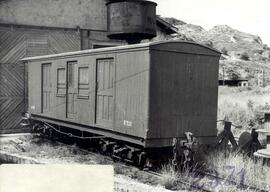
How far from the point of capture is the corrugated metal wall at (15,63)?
15156 millimetres

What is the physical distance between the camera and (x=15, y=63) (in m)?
15.4

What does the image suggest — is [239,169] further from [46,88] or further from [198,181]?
[46,88]

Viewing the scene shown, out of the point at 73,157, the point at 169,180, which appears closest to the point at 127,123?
the point at 169,180

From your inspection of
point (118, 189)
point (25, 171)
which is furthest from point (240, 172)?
point (25, 171)

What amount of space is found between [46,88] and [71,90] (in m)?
1.97

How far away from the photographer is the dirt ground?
7.75 m

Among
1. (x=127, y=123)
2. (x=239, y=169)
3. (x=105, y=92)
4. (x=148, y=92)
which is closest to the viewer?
(x=148, y=92)

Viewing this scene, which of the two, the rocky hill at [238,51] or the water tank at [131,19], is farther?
the rocky hill at [238,51]

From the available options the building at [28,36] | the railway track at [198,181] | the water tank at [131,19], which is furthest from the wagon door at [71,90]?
the building at [28,36]

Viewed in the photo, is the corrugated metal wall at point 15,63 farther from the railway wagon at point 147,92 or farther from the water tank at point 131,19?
the railway wagon at point 147,92

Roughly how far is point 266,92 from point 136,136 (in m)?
17.9

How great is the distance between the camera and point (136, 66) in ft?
29.2

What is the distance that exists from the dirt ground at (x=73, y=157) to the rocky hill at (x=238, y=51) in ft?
103

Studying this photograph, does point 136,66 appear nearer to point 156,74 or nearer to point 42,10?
point 156,74
